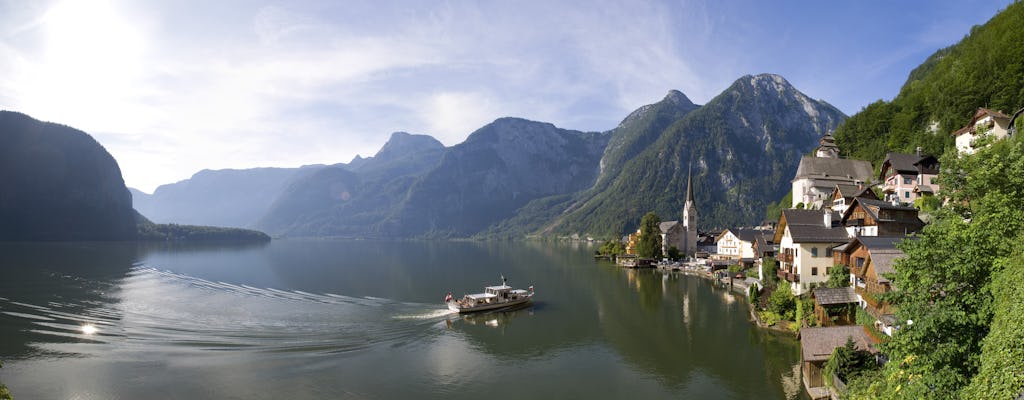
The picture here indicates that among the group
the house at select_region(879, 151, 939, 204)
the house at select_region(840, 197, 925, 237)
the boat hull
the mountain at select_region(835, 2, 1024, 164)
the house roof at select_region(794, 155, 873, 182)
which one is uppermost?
the mountain at select_region(835, 2, 1024, 164)

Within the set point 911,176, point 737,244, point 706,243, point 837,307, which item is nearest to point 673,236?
point 706,243

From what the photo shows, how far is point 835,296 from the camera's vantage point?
116 feet

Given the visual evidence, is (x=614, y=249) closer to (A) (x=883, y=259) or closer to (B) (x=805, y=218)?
(B) (x=805, y=218)

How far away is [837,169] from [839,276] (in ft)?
164

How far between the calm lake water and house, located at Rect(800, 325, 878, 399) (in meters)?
1.41

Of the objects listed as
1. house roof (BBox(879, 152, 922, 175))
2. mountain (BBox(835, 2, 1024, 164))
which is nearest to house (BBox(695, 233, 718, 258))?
mountain (BBox(835, 2, 1024, 164))

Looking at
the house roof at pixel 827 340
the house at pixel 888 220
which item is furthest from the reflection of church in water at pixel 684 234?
the house roof at pixel 827 340

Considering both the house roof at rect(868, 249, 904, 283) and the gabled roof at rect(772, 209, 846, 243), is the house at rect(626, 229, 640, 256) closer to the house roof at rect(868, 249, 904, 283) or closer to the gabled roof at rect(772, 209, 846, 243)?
the gabled roof at rect(772, 209, 846, 243)

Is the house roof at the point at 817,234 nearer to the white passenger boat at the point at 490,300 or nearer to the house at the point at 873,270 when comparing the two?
the house at the point at 873,270

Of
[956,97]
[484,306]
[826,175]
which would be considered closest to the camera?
[484,306]

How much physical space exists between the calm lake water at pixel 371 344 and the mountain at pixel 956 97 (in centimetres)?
4172

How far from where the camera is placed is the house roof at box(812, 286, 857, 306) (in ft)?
115

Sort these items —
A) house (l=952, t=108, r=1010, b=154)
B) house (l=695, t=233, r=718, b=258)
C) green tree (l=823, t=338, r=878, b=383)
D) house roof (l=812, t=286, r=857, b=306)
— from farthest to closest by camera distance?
house (l=695, t=233, r=718, b=258) → house (l=952, t=108, r=1010, b=154) → house roof (l=812, t=286, r=857, b=306) → green tree (l=823, t=338, r=878, b=383)

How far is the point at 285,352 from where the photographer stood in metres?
36.4
